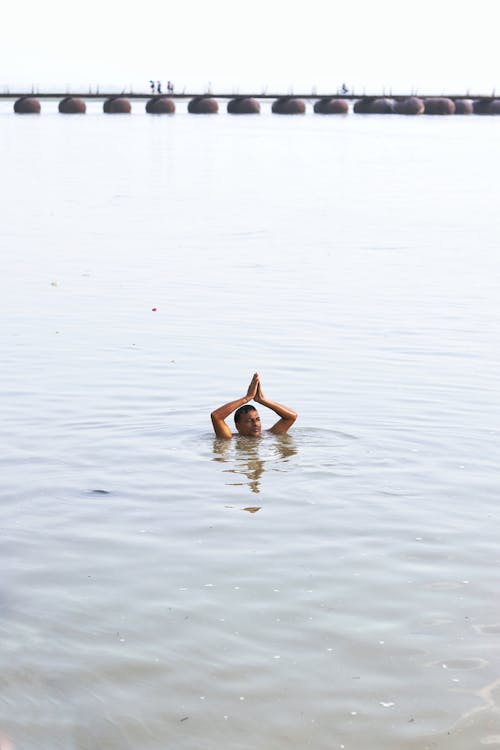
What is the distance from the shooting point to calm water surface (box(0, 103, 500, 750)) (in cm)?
767

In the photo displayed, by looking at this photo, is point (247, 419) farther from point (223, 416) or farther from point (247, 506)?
point (247, 506)

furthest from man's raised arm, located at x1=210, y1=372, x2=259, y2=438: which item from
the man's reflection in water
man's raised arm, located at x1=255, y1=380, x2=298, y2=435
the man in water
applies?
man's raised arm, located at x1=255, y1=380, x2=298, y2=435

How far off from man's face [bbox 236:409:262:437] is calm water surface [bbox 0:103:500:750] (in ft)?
0.51

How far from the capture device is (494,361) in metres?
17.9

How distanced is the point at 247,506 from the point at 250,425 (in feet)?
6.84

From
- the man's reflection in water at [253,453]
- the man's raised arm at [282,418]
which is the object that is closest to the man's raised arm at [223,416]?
the man's reflection in water at [253,453]

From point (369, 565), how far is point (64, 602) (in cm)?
241

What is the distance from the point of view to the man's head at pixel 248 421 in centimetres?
1338

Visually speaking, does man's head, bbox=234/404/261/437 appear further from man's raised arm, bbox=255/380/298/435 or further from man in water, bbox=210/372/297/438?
man's raised arm, bbox=255/380/298/435

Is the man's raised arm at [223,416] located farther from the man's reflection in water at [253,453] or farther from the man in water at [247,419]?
the man's reflection in water at [253,453]

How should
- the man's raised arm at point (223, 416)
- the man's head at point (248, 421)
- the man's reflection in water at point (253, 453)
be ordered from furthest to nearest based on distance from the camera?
1. the man's head at point (248, 421)
2. the man's raised arm at point (223, 416)
3. the man's reflection in water at point (253, 453)

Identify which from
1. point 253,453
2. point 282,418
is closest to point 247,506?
point 253,453

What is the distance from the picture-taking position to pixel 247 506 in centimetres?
1151

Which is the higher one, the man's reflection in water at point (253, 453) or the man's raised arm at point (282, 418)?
the man's raised arm at point (282, 418)
